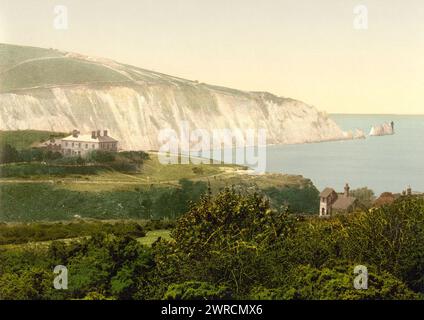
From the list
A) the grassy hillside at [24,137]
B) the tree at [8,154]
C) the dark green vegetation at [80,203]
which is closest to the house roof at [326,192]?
the dark green vegetation at [80,203]

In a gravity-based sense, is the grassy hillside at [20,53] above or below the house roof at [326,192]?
above

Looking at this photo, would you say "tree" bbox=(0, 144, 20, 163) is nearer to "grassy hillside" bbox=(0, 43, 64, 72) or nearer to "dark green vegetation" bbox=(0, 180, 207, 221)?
"dark green vegetation" bbox=(0, 180, 207, 221)

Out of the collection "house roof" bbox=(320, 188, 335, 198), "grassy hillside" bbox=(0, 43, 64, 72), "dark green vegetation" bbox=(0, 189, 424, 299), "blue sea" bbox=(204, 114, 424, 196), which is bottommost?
"dark green vegetation" bbox=(0, 189, 424, 299)

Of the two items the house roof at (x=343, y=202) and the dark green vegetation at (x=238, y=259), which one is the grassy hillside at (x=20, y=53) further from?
the house roof at (x=343, y=202)

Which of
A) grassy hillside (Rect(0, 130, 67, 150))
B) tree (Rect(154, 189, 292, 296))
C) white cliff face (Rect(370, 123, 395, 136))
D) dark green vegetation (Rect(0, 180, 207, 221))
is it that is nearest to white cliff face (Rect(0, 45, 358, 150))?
grassy hillside (Rect(0, 130, 67, 150))

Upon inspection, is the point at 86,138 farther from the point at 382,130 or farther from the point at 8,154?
the point at 382,130

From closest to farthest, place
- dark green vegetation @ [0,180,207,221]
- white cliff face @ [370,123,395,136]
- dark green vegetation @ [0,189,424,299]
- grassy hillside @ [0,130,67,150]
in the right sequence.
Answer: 1. dark green vegetation @ [0,189,424,299]
2. dark green vegetation @ [0,180,207,221]
3. grassy hillside @ [0,130,67,150]
4. white cliff face @ [370,123,395,136]

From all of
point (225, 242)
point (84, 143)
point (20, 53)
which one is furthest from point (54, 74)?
point (225, 242)
